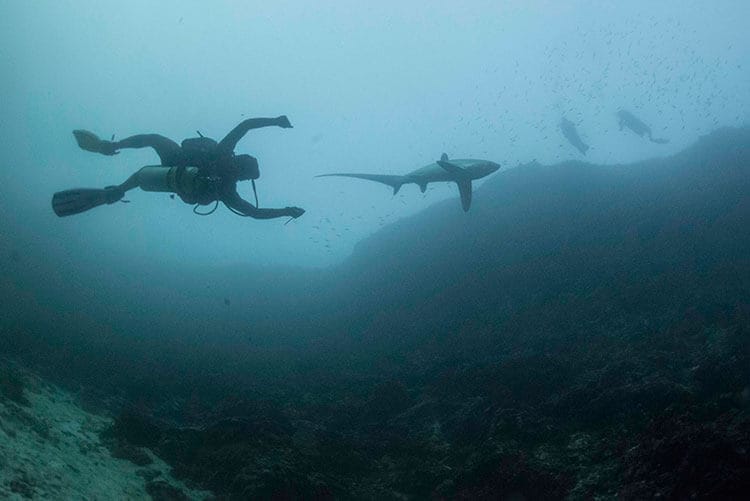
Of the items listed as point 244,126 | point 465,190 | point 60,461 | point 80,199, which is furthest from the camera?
point 465,190

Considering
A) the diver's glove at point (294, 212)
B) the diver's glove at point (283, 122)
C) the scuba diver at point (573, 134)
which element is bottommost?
the diver's glove at point (294, 212)

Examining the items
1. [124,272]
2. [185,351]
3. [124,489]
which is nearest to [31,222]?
[124,272]

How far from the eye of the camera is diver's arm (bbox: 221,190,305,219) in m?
7.25

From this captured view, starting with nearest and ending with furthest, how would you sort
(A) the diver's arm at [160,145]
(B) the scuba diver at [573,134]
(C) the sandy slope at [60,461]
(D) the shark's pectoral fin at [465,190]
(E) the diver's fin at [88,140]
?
(C) the sandy slope at [60,461] → (A) the diver's arm at [160,145] → (E) the diver's fin at [88,140] → (D) the shark's pectoral fin at [465,190] → (B) the scuba diver at [573,134]

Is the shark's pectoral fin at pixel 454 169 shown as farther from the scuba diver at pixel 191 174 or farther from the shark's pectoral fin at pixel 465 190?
the scuba diver at pixel 191 174

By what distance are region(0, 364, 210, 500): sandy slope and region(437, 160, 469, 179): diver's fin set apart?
29.7ft

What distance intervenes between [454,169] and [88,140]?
8361 millimetres

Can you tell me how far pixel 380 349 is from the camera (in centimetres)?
1948

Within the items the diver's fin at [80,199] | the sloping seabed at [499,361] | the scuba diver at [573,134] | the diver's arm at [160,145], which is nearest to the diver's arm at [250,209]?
the diver's arm at [160,145]

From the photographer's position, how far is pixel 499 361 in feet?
44.5

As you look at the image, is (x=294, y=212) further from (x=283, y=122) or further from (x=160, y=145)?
(x=160, y=145)

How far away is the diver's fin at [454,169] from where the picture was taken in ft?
39.1

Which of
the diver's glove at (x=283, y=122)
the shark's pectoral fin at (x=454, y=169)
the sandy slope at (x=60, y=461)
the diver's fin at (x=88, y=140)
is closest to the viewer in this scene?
the sandy slope at (x=60, y=461)

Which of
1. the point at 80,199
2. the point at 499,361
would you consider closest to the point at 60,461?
the point at 80,199
